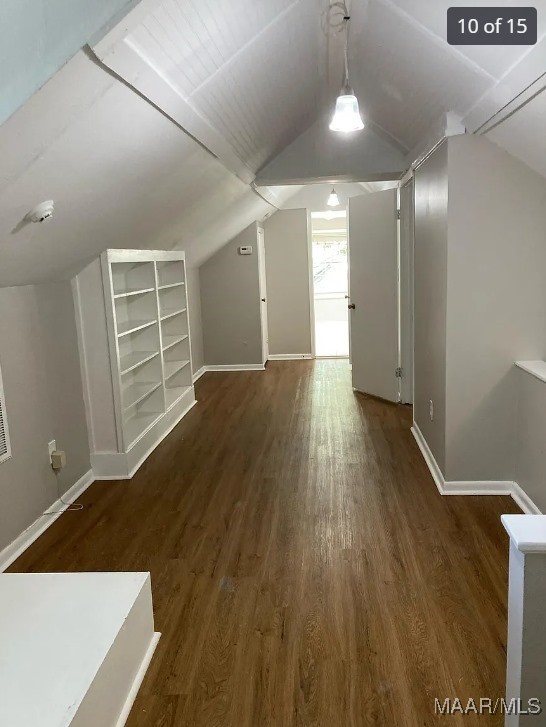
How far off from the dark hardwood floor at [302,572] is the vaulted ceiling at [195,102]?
1.60m

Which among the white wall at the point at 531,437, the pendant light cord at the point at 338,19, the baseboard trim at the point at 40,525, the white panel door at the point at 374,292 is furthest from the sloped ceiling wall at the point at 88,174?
the white wall at the point at 531,437

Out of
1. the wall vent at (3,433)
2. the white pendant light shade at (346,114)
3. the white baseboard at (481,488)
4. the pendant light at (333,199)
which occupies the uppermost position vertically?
the pendant light at (333,199)

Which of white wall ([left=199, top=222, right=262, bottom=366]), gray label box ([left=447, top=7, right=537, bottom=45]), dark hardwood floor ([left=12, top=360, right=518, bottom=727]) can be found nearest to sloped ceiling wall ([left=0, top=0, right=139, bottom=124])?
gray label box ([left=447, top=7, right=537, bottom=45])

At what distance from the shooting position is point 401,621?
7.86 ft

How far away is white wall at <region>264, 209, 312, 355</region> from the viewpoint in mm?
7855

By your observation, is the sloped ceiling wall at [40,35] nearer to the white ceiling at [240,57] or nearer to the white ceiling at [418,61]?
the white ceiling at [240,57]

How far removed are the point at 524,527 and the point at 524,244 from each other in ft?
7.21

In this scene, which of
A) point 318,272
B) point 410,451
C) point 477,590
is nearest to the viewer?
point 477,590

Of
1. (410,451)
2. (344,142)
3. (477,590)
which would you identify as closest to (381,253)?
(344,142)

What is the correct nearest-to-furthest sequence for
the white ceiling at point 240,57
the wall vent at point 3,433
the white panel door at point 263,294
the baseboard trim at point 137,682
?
1. the baseboard trim at point 137,682
2. the white ceiling at point 240,57
3. the wall vent at point 3,433
4. the white panel door at point 263,294

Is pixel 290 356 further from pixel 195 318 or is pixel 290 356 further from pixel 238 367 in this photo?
pixel 195 318

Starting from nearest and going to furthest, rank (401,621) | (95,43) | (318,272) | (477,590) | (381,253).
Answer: (95,43)
(401,621)
(477,590)
(381,253)
(318,272)

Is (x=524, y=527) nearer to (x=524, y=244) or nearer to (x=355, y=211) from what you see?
(x=524, y=244)

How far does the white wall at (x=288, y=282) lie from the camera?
7.86 m
